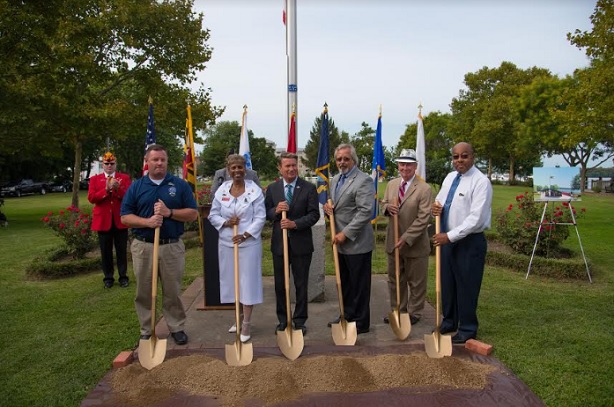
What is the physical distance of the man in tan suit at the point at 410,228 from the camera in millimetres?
4988

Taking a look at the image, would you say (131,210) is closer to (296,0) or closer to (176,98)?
(296,0)

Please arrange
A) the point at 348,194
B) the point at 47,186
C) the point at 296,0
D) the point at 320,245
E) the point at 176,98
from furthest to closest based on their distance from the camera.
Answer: the point at 47,186
the point at 176,98
the point at 296,0
the point at 320,245
the point at 348,194

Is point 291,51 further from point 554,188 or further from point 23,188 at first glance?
point 23,188

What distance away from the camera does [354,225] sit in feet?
15.3

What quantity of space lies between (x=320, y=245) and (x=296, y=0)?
5067mm

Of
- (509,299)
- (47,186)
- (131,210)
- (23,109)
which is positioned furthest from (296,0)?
Answer: (47,186)

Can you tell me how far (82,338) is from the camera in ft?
16.1

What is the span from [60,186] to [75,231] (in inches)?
1594

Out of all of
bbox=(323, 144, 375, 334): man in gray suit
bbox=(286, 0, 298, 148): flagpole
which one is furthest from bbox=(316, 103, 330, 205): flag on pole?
bbox=(286, 0, 298, 148): flagpole

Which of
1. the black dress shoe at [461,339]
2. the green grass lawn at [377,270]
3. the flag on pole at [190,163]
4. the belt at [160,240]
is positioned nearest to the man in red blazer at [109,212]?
the green grass lawn at [377,270]

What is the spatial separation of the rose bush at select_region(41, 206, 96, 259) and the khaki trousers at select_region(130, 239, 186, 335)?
16.0ft

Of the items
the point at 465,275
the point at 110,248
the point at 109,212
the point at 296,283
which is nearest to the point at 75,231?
the point at 110,248

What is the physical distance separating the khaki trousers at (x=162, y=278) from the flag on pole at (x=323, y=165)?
66.9 inches

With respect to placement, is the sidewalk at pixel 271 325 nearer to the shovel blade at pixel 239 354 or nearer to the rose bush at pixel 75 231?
the shovel blade at pixel 239 354
